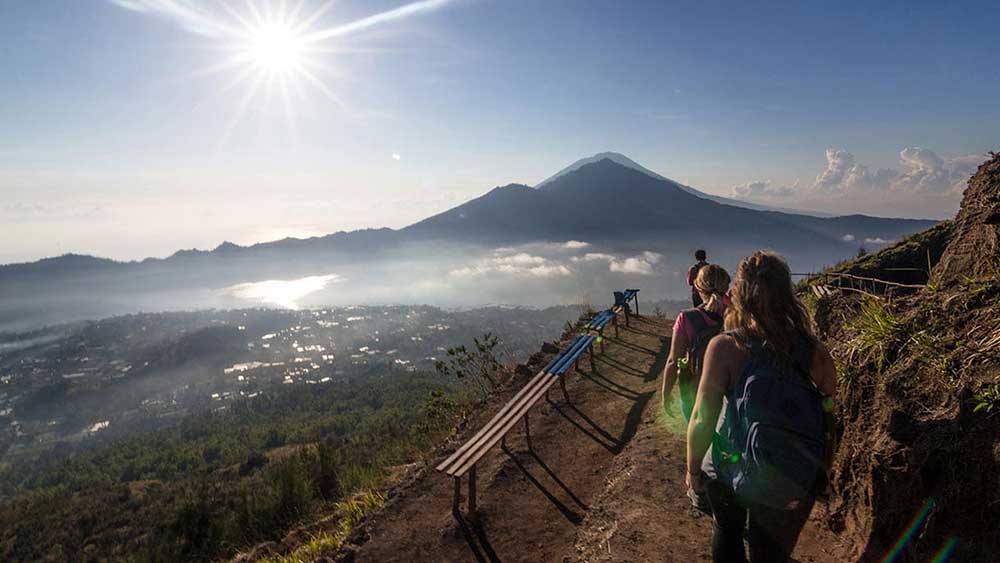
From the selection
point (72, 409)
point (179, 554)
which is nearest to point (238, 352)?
point (72, 409)

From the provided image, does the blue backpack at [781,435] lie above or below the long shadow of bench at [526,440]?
above

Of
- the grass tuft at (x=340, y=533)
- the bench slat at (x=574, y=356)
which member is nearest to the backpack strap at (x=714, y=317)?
the bench slat at (x=574, y=356)

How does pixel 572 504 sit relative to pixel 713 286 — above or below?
below

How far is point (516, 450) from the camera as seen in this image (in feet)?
19.4

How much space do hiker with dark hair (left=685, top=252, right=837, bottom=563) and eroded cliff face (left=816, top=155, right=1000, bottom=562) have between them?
0.94 metres

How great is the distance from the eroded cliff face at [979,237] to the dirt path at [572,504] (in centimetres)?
208

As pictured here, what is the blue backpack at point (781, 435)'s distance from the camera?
1.69 metres

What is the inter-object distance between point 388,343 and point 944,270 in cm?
17386

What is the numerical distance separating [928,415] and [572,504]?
3132 mm

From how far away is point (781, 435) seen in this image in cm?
170

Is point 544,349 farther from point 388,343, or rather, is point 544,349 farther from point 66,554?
point 388,343

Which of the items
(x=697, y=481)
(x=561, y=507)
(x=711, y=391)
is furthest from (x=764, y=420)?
(x=561, y=507)

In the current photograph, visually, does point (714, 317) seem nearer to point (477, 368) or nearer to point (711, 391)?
point (711, 391)

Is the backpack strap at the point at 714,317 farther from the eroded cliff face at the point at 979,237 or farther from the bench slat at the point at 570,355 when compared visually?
the bench slat at the point at 570,355
